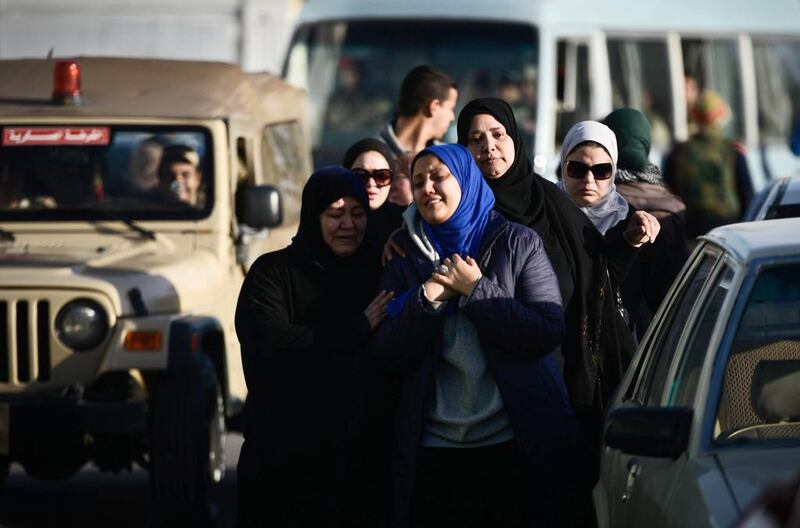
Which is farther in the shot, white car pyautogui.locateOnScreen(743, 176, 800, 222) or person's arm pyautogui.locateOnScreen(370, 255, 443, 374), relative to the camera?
white car pyautogui.locateOnScreen(743, 176, 800, 222)

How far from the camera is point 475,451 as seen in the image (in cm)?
543

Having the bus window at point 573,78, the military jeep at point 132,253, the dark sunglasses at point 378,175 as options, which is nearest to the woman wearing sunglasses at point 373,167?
the dark sunglasses at point 378,175

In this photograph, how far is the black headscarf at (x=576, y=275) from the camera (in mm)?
5805

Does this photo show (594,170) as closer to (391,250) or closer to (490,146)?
(490,146)

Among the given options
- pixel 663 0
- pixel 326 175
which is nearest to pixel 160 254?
pixel 326 175

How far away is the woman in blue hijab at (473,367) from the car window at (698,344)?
2.22ft

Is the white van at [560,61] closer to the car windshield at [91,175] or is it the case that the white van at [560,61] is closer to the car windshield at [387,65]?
the car windshield at [387,65]

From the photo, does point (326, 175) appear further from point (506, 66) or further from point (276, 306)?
point (506, 66)

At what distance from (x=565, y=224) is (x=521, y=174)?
23 cm

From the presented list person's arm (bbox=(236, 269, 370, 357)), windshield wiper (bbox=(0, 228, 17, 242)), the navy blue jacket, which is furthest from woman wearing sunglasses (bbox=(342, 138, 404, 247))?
windshield wiper (bbox=(0, 228, 17, 242))

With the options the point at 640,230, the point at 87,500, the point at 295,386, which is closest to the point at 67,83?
the point at 87,500

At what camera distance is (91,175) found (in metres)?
9.19

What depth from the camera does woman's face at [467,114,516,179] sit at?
6.02 m

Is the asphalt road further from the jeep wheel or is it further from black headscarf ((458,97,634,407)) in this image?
black headscarf ((458,97,634,407))
